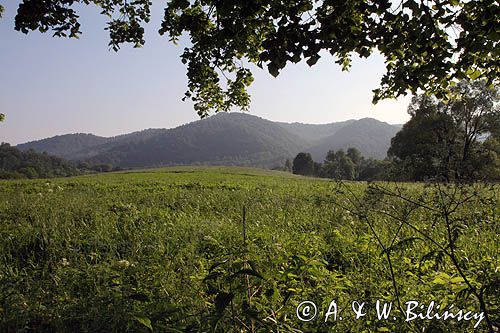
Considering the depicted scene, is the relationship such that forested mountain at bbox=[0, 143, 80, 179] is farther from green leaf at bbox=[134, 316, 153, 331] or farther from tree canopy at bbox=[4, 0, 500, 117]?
green leaf at bbox=[134, 316, 153, 331]

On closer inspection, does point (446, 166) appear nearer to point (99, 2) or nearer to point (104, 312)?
point (104, 312)

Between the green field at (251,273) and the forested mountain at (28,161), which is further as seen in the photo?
the forested mountain at (28,161)

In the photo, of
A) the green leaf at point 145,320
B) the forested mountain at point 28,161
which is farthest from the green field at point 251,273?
the forested mountain at point 28,161

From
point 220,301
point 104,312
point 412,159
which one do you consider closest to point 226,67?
point 412,159

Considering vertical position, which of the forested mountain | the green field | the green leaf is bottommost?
the green field

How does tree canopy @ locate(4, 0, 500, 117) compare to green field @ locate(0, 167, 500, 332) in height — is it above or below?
above

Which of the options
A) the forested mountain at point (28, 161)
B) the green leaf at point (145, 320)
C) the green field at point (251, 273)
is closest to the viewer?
the green leaf at point (145, 320)

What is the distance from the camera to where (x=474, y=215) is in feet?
20.8

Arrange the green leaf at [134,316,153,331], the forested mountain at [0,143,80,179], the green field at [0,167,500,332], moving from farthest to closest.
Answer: the forested mountain at [0,143,80,179]
the green field at [0,167,500,332]
the green leaf at [134,316,153,331]

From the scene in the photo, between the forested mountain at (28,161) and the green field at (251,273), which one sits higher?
the forested mountain at (28,161)

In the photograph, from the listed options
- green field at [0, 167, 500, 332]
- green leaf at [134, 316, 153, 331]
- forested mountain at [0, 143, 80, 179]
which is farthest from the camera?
forested mountain at [0, 143, 80, 179]

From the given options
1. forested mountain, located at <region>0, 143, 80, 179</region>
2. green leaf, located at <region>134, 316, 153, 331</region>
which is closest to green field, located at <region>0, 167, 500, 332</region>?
green leaf, located at <region>134, 316, 153, 331</region>

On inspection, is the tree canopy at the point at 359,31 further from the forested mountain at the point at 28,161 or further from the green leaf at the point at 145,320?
the forested mountain at the point at 28,161

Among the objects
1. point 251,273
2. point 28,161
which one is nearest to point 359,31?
point 251,273
